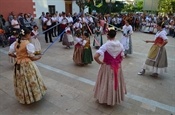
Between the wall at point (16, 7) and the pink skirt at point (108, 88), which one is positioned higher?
the wall at point (16, 7)

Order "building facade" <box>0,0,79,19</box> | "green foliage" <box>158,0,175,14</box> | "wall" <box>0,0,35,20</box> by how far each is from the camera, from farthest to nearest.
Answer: "green foliage" <box>158,0,175,14</box>
"building facade" <box>0,0,79,19</box>
"wall" <box>0,0,35,20</box>

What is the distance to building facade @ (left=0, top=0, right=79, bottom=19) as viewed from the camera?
10.7 m

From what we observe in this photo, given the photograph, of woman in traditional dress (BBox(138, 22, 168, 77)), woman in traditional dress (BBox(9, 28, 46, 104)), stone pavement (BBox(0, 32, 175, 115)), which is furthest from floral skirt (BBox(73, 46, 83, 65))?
woman in traditional dress (BBox(9, 28, 46, 104))

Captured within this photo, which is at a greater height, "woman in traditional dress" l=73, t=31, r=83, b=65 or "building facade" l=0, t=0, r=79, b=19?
"building facade" l=0, t=0, r=79, b=19

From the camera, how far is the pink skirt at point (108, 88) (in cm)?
337

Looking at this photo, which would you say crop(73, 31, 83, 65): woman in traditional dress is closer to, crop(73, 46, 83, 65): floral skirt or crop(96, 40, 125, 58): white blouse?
crop(73, 46, 83, 65): floral skirt

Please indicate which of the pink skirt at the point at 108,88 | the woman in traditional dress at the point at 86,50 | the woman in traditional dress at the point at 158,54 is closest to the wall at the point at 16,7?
the woman in traditional dress at the point at 86,50

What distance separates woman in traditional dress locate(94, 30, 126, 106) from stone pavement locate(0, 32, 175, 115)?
275 millimetres

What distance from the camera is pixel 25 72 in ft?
11.2

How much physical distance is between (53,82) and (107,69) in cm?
193

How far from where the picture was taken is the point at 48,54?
7.56 m

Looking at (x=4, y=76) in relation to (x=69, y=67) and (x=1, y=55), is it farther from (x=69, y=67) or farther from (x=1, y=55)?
(x=1, y=55)

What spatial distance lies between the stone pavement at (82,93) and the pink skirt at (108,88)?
21cm

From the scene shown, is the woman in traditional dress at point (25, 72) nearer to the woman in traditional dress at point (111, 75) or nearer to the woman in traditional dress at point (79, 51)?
the woman in traditional dress at point (111, 75)
